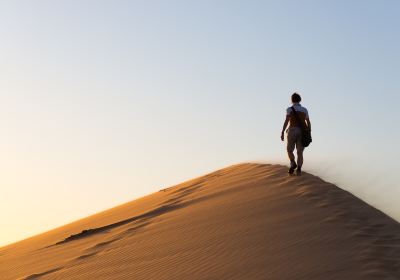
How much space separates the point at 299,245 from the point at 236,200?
10.9 ft

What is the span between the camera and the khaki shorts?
11.4m

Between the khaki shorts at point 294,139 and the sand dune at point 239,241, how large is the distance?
0.59 m

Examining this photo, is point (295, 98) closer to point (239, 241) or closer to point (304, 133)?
point (304, 133)

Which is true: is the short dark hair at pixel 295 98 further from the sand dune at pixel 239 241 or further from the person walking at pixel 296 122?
the sand dune at pixel 239 241

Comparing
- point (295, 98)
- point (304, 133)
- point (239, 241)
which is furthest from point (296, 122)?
point (239, 241)

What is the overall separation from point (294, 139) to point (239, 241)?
434 cm

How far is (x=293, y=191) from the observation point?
9898 millimetres

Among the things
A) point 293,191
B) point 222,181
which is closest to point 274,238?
point 293,191

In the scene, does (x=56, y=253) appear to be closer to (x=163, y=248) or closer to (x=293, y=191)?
(x=163, y=248)

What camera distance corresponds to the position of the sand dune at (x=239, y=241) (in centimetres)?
630

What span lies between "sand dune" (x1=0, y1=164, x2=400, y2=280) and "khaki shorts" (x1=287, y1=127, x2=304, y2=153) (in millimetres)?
590

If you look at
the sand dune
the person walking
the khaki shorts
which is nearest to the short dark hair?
the person walking

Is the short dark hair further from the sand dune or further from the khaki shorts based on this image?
the sand dune

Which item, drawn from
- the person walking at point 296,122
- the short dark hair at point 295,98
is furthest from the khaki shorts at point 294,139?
the short dark hair at point 295,98
